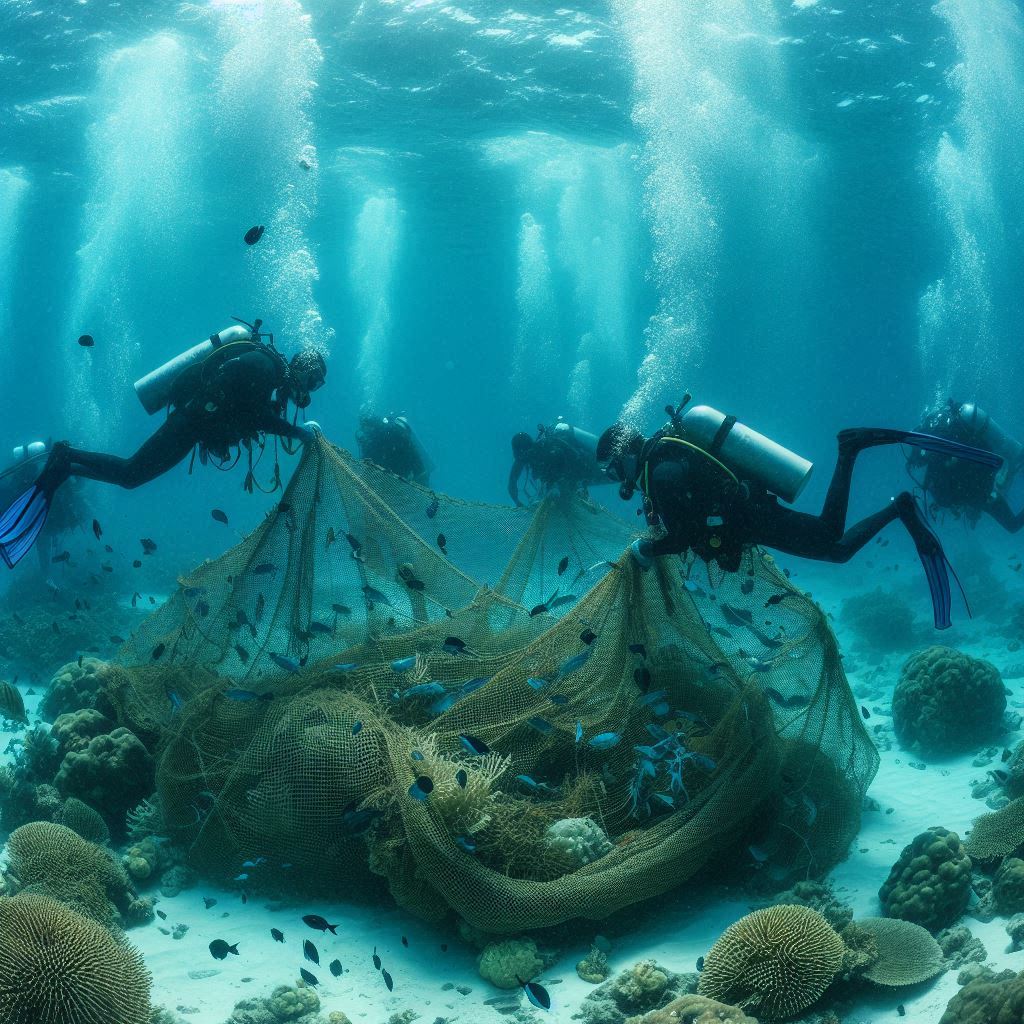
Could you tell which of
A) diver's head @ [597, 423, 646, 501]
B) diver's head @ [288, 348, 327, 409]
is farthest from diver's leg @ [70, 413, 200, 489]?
diver's head @ [597, 423, 646, 501]

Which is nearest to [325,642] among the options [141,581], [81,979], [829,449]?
[81,979]

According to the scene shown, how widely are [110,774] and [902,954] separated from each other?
22.7 ft

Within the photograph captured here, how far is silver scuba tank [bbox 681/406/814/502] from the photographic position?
6.34 metres

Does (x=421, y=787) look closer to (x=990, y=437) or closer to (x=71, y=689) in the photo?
(x=71, y=689)

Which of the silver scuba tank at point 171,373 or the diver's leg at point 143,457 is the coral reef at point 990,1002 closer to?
the diver's leg at point 143,457

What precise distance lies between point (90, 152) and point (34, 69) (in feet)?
27.2

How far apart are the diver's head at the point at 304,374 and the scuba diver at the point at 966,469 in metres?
9.06

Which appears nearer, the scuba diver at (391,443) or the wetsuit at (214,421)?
the wetsuit at (214,421)

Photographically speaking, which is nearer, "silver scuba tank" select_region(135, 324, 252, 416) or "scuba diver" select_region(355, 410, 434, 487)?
"silver scuba tank" select_region(135, 324, 252, 416)

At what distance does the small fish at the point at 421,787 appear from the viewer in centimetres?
438

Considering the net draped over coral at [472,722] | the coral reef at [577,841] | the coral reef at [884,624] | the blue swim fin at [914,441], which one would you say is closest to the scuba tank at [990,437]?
the coral reef at [884,624]

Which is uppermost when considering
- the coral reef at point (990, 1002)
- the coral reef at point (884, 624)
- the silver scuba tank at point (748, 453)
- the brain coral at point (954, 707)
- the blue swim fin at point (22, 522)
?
the silver scuba tank at point (748, 453)

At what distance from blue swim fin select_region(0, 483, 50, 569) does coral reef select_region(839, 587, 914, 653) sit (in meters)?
16.0

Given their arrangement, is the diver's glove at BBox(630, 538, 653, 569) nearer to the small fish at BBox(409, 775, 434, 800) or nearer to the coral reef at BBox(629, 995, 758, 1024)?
the small fish at BBox(409, 775, 434, 800)
